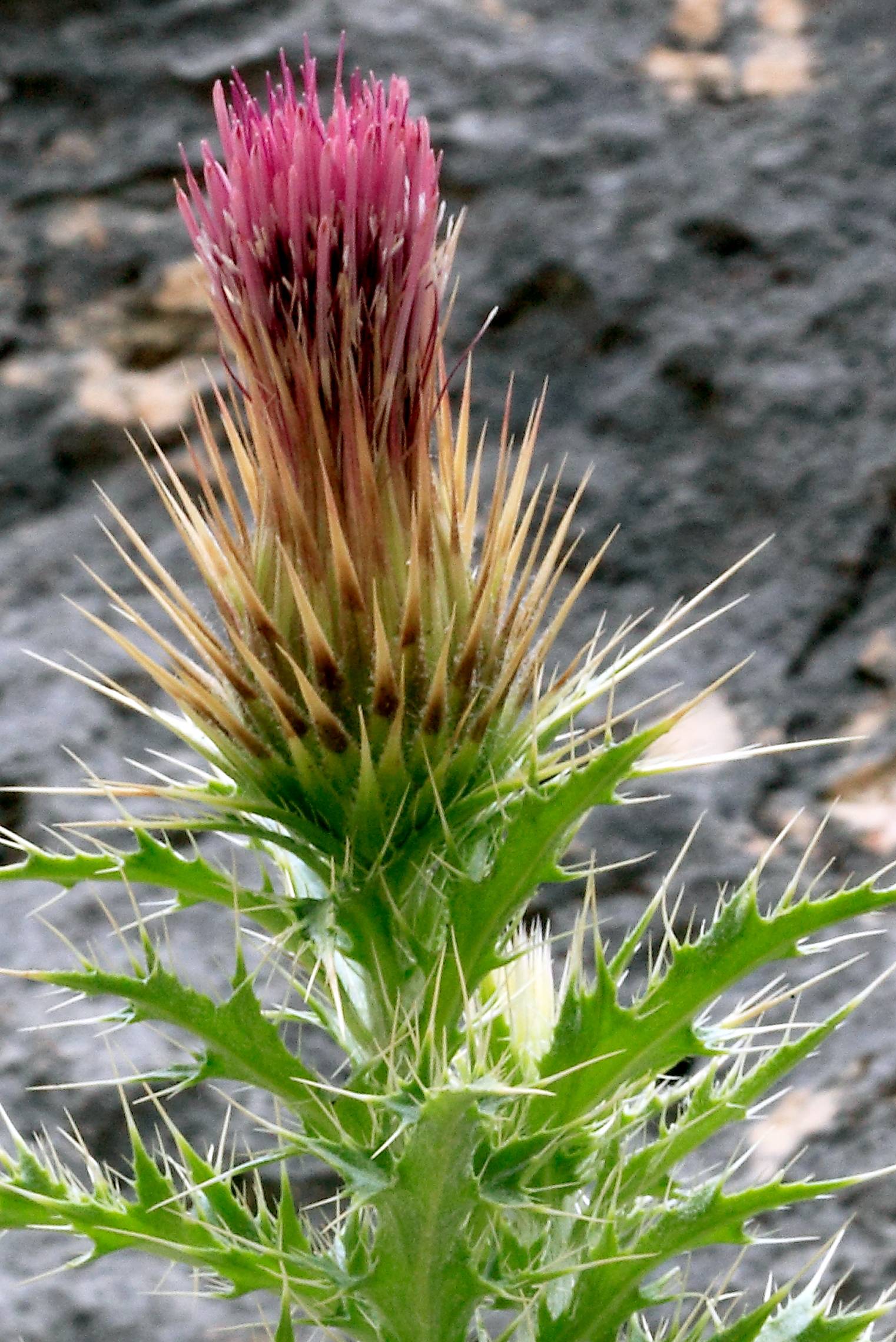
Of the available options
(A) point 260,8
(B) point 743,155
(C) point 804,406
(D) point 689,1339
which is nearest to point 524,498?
(C) point 804,406

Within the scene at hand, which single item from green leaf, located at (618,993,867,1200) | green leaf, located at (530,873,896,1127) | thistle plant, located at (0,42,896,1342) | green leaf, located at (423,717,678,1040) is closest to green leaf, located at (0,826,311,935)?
thistle plant, located at (0,42,896,1342)

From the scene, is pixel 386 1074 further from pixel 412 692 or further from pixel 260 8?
pixel 260 8

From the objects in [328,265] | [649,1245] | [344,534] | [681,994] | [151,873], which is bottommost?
[649,1245]

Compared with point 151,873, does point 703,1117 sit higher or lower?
lower

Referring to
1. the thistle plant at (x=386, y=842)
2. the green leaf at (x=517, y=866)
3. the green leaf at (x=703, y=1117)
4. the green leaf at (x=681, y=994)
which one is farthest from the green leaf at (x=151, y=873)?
the green leaf at (x=703, y=1117)

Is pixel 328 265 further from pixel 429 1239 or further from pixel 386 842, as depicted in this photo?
pixel 429 1239

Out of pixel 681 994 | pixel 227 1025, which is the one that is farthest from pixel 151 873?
pixel 681 994

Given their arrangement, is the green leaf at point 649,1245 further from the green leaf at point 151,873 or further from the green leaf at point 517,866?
the green leaf at point 151,873

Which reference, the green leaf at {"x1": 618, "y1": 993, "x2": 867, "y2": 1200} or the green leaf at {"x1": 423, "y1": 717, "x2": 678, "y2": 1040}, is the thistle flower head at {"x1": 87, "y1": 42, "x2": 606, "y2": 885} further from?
the green leaf at {"x1": 618, "y1": 993, "x2": 867, "y2": 1200}
